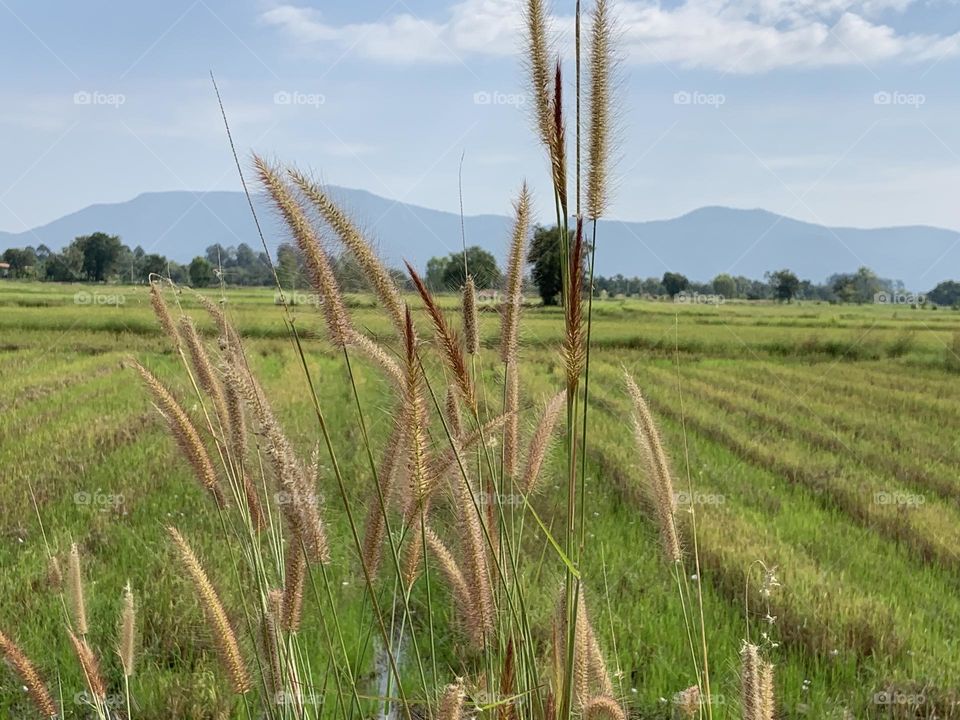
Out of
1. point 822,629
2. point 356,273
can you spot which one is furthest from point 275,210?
point 822,629

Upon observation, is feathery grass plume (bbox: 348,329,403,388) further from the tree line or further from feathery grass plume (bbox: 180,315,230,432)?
feathery grass plume (bbox: 180,315,230,432)

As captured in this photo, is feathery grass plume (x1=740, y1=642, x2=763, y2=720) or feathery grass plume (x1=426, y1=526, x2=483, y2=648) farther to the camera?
feathery grass plume (x1=426, y1=526, x2=483, y2=648)

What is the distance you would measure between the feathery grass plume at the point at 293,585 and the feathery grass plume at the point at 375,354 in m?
0.40

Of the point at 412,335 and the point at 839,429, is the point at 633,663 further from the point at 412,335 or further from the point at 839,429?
the point at 839,429

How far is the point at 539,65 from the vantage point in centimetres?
130

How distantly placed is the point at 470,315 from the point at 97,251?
98.4ft

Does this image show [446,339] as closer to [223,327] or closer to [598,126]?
[598,126]

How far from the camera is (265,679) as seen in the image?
6.04 ft

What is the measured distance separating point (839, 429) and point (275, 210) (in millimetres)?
9354

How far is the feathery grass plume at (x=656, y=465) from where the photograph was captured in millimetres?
1527

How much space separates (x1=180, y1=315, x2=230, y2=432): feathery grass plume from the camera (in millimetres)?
1835

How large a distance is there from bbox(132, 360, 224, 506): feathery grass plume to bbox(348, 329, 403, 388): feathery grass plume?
1.56 ft

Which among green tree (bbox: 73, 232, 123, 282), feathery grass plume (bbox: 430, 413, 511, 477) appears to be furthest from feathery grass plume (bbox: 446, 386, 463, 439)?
green tree (bbox: 73, 232, 123, 282)

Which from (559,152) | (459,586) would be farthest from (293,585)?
(559,152)
